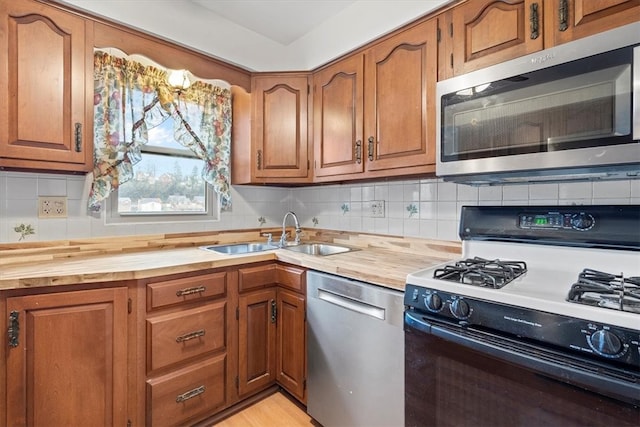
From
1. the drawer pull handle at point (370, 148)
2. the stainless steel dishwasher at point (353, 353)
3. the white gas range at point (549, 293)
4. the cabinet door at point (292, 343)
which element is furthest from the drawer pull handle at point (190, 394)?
the drawer pull handle at point (370, 148)

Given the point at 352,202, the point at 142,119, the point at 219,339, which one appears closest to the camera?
the point at 219,339

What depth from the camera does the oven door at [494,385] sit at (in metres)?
0.75

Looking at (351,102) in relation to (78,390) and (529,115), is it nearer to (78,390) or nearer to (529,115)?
(529,115)

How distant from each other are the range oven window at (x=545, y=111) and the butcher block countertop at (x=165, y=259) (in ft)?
1.94

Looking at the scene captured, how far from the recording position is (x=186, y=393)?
4.95ft

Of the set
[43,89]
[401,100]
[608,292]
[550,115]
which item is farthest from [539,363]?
[43,89]

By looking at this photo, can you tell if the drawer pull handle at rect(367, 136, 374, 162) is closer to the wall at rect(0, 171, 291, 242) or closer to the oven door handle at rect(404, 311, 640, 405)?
the oven door handle at rect(404, 311, 640, 405)

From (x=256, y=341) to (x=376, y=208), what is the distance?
3.64 ft

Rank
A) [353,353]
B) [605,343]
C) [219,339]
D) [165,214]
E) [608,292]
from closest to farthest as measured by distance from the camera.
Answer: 1. [605,343]
2. [608,292]
3. [353,353]
4. [219,339]
5. [165,214]

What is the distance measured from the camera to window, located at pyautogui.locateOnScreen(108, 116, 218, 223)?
1930 mm

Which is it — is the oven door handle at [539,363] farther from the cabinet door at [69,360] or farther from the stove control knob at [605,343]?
the cabinet door at [69,360]

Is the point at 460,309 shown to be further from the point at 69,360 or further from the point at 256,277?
the point at 69,360

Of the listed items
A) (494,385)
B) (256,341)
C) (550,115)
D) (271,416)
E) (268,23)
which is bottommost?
(271,416)

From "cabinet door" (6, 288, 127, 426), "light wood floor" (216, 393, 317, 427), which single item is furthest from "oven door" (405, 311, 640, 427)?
"cabinet door" (6, 288, 127, 426)
